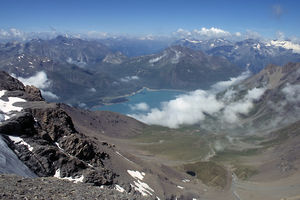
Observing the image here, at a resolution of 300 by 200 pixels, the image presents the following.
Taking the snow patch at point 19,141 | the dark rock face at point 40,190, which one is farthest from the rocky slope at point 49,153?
the dark rock face at point 40,190

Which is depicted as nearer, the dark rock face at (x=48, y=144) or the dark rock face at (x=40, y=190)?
the dark rock face at (x=40, y=190)

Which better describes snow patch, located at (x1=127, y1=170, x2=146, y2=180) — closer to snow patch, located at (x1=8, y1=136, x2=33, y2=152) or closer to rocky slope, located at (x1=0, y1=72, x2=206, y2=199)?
rocky slope, located at (x1=0, y1=72, x2=206, y2=199)

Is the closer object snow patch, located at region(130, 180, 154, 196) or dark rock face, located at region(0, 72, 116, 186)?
dark rock face, located at region(0, 72, 116, 186)

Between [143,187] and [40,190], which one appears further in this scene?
[143,187]

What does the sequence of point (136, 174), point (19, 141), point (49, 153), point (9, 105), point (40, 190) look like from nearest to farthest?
1. point (40, 190)
2. point (19, 141)
3. point (49, 153)
4. point (9, 105)
5. point (136, 174)

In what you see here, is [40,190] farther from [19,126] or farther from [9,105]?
[9,105]

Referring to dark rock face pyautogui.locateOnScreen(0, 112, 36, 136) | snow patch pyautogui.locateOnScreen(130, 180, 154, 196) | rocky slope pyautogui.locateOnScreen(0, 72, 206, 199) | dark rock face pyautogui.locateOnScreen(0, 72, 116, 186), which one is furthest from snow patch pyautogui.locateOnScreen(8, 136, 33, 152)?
snow patch pyautogui.locateOnScreen(130, 180, 154, 196)

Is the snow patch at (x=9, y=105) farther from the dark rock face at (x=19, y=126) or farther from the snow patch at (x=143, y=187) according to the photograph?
the snow patch at (x=143, y=187)

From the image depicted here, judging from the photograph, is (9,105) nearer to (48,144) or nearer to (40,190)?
(48,144)

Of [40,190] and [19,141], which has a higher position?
[40,190]

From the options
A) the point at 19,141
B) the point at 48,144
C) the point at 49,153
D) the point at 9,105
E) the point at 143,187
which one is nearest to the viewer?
the point at 19,141

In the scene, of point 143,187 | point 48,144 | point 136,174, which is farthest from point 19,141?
point 136,174

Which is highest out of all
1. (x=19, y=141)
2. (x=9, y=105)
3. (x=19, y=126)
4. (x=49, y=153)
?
(x=19, y=126)
